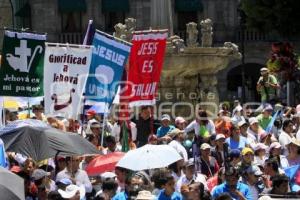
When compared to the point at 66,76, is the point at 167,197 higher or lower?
lower

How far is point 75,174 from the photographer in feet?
38.8

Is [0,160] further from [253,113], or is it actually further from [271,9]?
[271,9]

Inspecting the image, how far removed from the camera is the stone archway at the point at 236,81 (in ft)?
141

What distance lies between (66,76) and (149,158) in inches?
112

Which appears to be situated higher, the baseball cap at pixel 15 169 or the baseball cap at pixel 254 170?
the baseball cap at pixel 15 169

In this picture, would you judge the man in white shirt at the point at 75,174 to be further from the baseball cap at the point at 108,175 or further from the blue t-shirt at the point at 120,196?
the blue t-shirt at the point at 120,196

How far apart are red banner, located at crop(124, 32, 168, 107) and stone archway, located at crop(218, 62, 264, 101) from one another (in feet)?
92.8

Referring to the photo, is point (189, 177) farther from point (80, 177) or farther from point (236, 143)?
point (236, 143)

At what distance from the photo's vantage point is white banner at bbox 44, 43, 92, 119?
1406cm

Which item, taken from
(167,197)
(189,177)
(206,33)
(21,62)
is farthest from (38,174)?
(206,33)

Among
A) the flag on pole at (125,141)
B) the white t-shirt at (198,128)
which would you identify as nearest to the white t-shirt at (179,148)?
the flag on pole at (125,141)

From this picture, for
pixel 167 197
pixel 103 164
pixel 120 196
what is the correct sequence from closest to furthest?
pixel 167 197 < pixel 120 196 < pixel 103 164

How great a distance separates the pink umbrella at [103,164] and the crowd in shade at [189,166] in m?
0.06

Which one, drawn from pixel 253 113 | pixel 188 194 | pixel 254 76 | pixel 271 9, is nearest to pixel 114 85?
pixel 188 194
